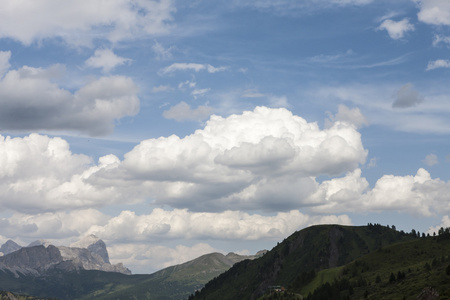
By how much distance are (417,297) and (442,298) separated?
693 inches

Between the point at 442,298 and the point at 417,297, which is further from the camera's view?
the point at 417,297

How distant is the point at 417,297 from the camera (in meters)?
199

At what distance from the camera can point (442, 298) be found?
598 ft
